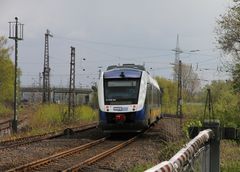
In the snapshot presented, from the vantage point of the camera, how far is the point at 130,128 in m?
24.3

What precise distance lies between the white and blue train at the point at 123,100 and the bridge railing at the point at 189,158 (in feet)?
50.8

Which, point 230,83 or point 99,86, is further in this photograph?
point 230,83

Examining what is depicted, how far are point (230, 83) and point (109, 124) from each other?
10.3 metres

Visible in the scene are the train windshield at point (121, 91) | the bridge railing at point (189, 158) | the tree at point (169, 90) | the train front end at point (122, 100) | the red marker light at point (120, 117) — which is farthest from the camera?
the tree at point (169, 90)

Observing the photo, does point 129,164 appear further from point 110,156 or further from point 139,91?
point 139,91

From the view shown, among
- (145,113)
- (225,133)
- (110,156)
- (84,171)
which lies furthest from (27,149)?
(225,133)

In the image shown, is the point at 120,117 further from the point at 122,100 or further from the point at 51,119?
the point at 51,119

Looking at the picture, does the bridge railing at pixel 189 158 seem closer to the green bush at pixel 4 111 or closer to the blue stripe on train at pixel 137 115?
the blue stripe on train at pixel 137 115

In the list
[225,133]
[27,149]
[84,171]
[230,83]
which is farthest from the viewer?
[230,83]

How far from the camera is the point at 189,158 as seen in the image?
5.58 m

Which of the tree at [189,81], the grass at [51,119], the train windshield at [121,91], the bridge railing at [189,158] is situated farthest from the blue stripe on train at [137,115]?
the tree at [189,81]

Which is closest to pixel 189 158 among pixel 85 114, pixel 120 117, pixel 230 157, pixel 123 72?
pixel 230 157

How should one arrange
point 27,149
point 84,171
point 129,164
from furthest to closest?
point 27,149
point 129,164
point 84,171

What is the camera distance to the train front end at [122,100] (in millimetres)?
24000
